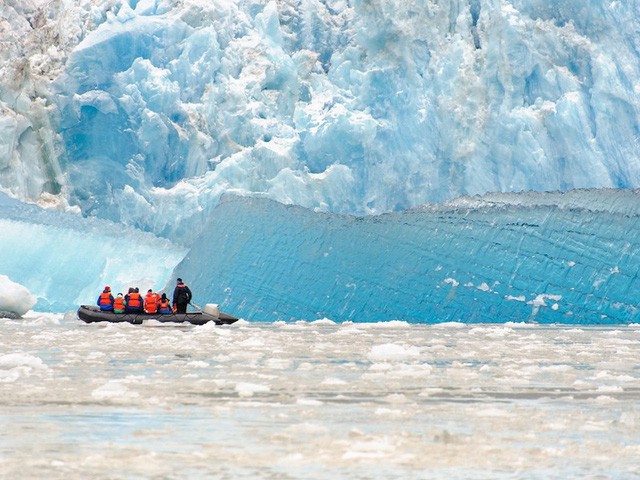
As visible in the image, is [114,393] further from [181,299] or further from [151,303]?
[181,299]

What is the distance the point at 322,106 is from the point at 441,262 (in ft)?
27.6

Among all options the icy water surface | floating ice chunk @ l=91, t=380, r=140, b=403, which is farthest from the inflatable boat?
floating ice chunk @ l=91, t=380, r=140, b=403

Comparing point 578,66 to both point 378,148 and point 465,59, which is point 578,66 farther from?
point 378,148

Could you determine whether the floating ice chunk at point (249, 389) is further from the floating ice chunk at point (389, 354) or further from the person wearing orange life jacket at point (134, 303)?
the person wearing orange life jacket at point (134, 303)

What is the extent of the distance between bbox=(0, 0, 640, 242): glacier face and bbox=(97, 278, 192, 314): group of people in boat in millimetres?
6664

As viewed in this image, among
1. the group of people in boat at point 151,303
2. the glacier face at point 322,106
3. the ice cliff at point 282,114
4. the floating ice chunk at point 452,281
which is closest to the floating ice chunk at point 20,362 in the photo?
the group of people in boat at point 151,303

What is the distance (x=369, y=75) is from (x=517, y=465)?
20.9m

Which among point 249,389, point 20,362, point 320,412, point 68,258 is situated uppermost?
point 320,412

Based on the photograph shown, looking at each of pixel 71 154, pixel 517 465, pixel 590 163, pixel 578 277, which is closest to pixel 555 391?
pixel 517 465

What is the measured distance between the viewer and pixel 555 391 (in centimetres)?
709

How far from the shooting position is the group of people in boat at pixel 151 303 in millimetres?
17281

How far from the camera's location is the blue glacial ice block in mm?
16641

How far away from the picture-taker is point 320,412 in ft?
19.7

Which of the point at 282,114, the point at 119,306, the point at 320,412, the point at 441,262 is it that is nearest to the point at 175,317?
the point at 119,306
